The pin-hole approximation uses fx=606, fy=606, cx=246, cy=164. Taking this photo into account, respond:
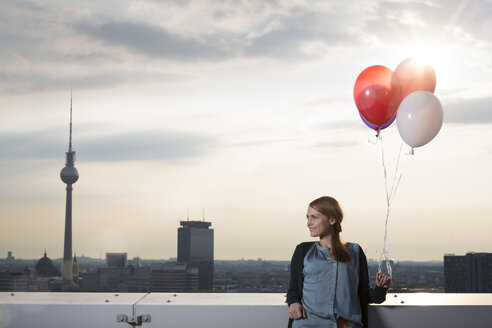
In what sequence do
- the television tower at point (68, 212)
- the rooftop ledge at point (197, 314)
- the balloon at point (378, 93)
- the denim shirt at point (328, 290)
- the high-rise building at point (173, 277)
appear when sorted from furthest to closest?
the television tower at point (68, 212) < the high-rise building at point (173, 277) < the balloon at point (378, 93) < the rooftop ledge at point (197, 314) < the denim shirt at point (328, 290)

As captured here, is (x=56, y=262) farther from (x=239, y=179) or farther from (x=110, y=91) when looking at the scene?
(x=110, y=91)

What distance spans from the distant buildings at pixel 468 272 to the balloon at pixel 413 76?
10487 millimetres

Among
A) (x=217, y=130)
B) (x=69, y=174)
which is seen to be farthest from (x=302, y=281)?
(x=69, y=174)

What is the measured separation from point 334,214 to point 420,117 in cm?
94

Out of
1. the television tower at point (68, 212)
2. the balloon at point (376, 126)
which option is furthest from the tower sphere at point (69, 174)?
the balloon at point (376, 126)

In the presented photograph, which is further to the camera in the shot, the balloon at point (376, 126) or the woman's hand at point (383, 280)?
the balloon at point (376, 126)

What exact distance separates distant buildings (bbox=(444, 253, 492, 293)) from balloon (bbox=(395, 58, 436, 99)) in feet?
34.4

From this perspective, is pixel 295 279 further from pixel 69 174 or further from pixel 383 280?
pixel 69 174

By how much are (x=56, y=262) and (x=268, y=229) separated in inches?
1695

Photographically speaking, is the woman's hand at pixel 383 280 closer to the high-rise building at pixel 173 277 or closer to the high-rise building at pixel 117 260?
the high-rise building at pixel 173 277

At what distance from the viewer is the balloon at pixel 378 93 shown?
3.15 meters

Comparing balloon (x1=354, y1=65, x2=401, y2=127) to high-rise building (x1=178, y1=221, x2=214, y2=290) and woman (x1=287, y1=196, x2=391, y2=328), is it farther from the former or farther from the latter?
high-rise building (x1=178, y1=221, x2=214, y2=290)

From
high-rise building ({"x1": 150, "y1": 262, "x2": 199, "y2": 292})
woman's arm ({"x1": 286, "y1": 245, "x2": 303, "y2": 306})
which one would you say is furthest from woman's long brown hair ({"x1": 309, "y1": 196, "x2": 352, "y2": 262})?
high-rise building ({"x1": 150, "y1": 262, "x2": 199, "y2": 292})

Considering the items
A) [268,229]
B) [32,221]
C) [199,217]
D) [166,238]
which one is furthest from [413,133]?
[32,221]
